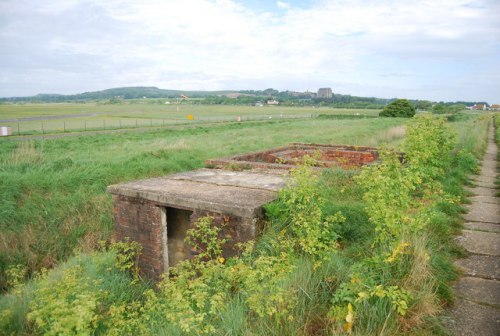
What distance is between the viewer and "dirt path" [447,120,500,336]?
3086 mm

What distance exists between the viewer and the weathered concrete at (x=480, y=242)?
15.2 ft

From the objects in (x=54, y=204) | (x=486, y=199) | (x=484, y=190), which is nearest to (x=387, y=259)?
(x=486, y=199)

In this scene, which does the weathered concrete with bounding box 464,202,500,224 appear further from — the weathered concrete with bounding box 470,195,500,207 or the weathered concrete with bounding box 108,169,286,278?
the weathered concrete with bounding box 108,169,286,278

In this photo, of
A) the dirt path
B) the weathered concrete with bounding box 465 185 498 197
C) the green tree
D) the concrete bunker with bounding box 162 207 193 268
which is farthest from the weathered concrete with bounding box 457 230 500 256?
the green tree

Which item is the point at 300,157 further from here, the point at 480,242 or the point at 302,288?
the point at 302,288

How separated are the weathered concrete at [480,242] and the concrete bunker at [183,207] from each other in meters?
2.57

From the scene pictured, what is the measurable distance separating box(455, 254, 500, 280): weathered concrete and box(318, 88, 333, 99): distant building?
502 ft

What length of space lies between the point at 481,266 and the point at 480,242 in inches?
32.6

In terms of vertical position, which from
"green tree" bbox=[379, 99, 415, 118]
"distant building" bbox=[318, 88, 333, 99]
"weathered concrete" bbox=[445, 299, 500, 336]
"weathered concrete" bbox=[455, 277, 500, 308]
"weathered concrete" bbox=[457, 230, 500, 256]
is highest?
"distant building" bbox=[318, 88, 333, 99]

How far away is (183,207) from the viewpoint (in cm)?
567

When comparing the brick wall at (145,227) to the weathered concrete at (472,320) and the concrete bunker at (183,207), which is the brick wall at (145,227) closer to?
the concrete bunker at (183,207)

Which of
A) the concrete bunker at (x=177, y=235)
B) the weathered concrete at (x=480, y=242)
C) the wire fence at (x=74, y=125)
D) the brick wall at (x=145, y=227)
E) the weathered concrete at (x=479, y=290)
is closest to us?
the weathered concrete at (x=479, y=290)

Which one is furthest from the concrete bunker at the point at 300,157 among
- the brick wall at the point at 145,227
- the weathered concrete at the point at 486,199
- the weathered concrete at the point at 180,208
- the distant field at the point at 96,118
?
the distant field at the point at 96,118

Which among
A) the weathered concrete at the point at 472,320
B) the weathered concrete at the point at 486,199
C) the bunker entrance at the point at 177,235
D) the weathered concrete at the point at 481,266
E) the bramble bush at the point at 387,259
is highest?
the bramble bush at the point at 387,259
